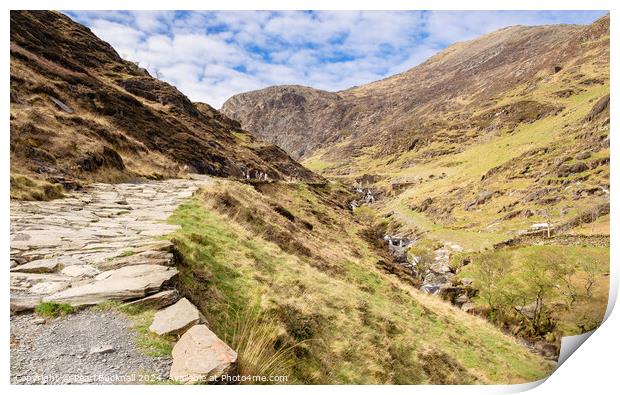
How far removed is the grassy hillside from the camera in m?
8.77

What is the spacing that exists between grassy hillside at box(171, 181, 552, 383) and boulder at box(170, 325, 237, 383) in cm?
92

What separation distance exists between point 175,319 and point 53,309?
76.6 inches

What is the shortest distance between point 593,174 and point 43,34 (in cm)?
8844

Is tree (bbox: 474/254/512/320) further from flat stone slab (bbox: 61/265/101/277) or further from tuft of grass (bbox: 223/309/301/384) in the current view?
flat stone slab (bbox: 61/265/101/277)

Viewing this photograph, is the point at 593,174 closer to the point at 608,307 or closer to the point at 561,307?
the point at 561,307

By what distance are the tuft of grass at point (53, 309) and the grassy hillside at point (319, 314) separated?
226cm

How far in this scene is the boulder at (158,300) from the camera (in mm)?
6535

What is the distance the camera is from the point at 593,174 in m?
69.5

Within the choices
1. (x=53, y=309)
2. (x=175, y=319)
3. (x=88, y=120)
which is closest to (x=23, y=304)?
(x=53, y=309)

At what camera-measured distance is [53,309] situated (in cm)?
616

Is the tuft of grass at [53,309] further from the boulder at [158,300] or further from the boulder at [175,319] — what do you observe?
the boulder at [175,319]

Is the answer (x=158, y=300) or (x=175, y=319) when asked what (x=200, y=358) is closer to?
(x=175, y=319)

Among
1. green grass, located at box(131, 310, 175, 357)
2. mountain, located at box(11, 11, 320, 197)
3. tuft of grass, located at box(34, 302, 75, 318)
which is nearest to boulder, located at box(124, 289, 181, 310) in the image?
green grass, located at box(131, 310, 175, 357)

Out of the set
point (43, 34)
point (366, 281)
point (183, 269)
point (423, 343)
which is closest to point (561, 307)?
point (366, 281)
